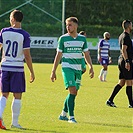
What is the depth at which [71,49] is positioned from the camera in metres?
11.8

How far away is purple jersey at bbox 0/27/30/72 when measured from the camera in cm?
1071

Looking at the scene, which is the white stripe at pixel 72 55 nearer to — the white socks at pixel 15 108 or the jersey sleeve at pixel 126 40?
the white socks at pixel 15 108

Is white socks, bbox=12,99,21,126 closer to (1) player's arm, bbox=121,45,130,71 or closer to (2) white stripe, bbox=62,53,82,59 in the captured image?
(2) white stripe, bbox=62,53,82,59

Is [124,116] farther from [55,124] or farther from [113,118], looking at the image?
[55,124]

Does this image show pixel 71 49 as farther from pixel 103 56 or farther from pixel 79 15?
pixel 79 15

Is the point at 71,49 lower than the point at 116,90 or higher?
higher

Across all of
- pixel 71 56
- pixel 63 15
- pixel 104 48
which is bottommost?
pixel 71 56

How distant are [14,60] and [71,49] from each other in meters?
1.47

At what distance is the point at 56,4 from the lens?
1818 inches

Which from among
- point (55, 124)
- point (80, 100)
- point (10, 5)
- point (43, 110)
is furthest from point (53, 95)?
point (10, 5)

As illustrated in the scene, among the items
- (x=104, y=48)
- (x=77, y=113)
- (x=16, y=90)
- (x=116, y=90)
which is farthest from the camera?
(x=104, y=48)

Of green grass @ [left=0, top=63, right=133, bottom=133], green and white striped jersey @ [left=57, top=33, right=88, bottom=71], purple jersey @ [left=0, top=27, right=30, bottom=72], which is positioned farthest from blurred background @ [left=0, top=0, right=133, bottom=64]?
purple jersey @ [left=0, top=27, right=30, bottom=72]

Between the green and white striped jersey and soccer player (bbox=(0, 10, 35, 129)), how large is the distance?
1.26 metres

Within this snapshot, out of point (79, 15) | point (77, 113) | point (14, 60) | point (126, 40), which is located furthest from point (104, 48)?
point (79, 15)
